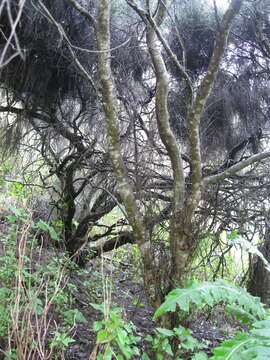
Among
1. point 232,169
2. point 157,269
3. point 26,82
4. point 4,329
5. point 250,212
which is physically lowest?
point 4,329

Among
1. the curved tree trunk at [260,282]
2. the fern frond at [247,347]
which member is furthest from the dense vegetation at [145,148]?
the fern frond at [247,347]

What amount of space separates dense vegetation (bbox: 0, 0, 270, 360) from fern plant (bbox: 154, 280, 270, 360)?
0.02 metres

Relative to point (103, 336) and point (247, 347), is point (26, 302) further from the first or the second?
point (247, 347)

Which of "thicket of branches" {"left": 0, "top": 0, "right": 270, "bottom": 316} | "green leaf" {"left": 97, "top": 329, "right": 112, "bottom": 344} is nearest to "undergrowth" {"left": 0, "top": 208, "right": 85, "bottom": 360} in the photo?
"green leaf" {"left": 97, "top": 329, "right": 112, "bottom": 344}

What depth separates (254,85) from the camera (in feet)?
12.5

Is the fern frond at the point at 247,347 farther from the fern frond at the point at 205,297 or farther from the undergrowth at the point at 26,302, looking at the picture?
the undergrowth at the point at 26,302

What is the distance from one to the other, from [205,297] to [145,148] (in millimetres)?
1538

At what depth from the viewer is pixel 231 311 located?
239 cm

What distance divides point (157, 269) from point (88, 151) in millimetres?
1611

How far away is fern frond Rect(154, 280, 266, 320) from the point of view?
1.89 meters

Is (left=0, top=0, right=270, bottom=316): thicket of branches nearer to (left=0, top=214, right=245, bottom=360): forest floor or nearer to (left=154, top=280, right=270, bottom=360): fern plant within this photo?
(left=154, top=280, right=270, bottom=360): fern plant

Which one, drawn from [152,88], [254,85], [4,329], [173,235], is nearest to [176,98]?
[152,88]

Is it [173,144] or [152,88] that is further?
[152,88]

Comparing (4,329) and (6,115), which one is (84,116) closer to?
(6,115)
